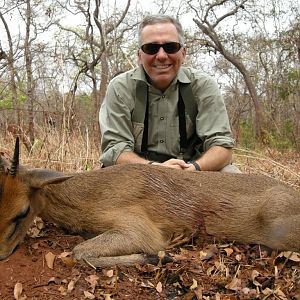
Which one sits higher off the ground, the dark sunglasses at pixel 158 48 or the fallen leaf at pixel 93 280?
the dark sunglasses at pixel 158 48

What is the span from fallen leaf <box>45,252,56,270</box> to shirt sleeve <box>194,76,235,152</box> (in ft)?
8.34

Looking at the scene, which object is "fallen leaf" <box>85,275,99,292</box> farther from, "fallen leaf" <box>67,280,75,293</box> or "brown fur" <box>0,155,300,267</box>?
"brown fur" <box>0,155,300,267</box>

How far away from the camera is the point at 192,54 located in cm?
2420

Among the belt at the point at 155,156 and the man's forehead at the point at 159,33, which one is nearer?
the man's forehead at the point at 159,33

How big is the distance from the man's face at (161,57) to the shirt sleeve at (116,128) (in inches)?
16.4

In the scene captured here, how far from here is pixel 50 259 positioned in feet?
13.3

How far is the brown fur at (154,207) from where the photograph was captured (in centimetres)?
436


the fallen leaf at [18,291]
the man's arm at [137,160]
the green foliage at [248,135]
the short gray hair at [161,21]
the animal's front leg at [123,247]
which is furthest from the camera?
the green foliage at [248,135]

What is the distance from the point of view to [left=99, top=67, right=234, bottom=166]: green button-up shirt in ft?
19.8

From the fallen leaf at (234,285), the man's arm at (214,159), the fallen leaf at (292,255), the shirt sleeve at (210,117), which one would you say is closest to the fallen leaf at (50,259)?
the fallen leaf at (234,285)

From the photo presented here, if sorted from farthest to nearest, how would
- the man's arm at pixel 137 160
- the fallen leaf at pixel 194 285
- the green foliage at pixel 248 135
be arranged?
the green foliage at pixel 248 135
the man's arm at pixel 137 160
the fallen leaf at pixel 194 285

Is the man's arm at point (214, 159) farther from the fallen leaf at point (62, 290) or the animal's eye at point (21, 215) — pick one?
the fallen leaf at point (62, 290)

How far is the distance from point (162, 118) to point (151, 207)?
5.55 ft

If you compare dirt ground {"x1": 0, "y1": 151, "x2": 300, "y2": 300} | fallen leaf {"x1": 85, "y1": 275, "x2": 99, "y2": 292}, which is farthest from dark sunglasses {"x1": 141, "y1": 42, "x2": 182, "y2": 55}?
fallen leaf {"x1": 85, "y1": 275, "x2": 99, "y2": 292}
